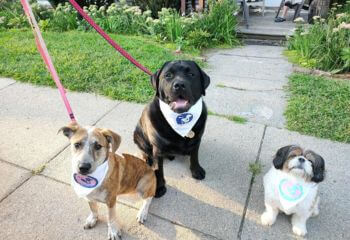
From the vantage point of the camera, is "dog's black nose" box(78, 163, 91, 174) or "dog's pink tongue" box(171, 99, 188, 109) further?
"dog's pink tongue" box(171, 99, 188, 109)

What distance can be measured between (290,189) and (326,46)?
4.43m

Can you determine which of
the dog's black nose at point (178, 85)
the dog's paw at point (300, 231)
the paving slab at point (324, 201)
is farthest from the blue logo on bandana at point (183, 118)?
the dog's paw at point (300, 231)

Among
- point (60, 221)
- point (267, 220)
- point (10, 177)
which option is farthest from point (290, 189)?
point (10, 177)

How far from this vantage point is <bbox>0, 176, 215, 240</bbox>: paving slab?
2.59 metres

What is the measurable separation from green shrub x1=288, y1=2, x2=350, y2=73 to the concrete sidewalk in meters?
2.60

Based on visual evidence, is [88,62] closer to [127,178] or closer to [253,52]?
[253,52]

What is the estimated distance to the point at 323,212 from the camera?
9.17 ft

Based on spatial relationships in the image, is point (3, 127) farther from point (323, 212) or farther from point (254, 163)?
point (323, 212)

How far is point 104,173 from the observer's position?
2275mm

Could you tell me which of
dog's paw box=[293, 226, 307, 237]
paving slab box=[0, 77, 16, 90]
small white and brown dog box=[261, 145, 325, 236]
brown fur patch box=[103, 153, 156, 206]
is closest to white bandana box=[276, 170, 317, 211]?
small white and brown dog box=[261, 145, 325, 236]

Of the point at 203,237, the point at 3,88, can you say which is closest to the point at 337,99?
the point at 203,237

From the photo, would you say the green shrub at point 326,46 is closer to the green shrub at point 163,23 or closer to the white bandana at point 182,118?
the green shrub at point 163,23

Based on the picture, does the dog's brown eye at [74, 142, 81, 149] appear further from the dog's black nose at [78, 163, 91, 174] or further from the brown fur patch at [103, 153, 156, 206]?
the brown fur patch at [103, 153, 156, 206]

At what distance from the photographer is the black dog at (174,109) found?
8.96ft
